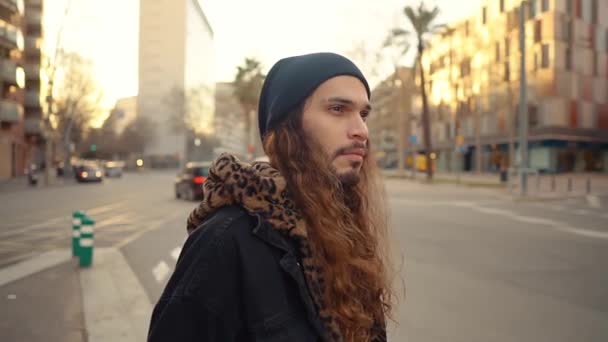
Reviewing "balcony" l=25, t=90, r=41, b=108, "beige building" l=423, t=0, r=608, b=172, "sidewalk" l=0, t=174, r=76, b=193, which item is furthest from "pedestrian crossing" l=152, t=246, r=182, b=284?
"balcony" l=25, t=90, r=41, b=108

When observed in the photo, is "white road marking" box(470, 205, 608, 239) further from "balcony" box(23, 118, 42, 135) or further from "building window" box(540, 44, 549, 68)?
"balcony" box(23, 118, 42, 135)

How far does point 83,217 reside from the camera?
271 inches

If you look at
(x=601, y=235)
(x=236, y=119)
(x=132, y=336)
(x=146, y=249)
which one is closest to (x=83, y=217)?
(x=146, y=249)

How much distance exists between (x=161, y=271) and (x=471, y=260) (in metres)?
4.67

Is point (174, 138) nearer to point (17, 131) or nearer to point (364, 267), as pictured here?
point (17, 131)

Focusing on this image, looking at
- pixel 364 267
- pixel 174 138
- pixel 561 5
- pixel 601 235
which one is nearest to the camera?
pixel 364 267

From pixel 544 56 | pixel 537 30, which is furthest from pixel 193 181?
pixel 537 30

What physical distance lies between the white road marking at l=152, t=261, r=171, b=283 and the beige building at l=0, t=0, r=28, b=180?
33810 millimetres

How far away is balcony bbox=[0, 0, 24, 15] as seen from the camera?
33.2 metres

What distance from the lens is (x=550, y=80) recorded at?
42.7 metres

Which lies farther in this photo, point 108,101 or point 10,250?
point 108,101

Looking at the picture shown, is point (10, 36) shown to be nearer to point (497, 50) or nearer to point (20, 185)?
point (20, 185)

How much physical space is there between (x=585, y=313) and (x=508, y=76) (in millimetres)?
39575

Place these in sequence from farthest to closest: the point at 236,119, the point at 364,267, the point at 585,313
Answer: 1. the point at 236,119
2. the point at 585,313
3. the point at 364,267
